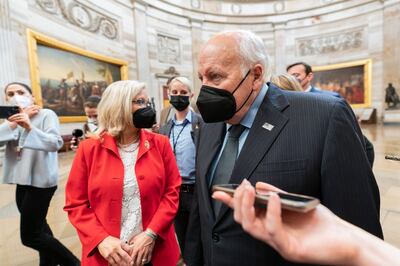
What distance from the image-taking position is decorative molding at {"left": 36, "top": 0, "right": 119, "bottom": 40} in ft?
33.8

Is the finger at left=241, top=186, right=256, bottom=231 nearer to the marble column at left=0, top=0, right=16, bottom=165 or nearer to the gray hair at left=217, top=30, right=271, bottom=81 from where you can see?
the gray hair at left=217, top=30, right=271, bottom=81

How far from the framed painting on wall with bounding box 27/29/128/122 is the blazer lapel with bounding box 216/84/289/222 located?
31.8 ft

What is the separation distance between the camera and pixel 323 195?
123cm

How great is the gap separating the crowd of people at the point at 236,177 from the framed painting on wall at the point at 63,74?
8396 millimetres

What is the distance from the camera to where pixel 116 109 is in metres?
1.94

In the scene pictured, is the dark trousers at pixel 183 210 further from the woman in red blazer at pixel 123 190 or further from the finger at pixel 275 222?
the finger at pixel 275 222

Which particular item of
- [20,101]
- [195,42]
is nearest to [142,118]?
[20,101]

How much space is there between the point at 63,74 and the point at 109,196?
10.4 metres

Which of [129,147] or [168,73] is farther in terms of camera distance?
[168,73]

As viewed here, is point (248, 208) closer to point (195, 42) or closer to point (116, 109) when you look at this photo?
point (116, 109)

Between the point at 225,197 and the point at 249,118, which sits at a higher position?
the point at 249,118

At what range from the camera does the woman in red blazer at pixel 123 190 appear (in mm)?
1739

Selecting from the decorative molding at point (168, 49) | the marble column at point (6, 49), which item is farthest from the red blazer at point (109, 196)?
the decorative molding at point (168, 49)

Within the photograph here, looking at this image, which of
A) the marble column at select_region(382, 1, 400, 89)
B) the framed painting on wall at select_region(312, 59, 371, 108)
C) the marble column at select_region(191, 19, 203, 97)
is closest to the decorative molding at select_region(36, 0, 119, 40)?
the marble column at select_region(191, 19, 203, 97)
